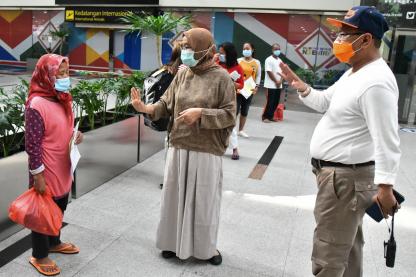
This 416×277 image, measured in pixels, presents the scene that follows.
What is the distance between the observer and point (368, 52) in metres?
1.80

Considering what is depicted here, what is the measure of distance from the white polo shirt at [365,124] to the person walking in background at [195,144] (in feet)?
2.13

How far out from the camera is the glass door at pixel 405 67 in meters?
8.16

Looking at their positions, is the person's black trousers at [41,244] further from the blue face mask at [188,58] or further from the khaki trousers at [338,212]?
the khaki trousers at [338,212]

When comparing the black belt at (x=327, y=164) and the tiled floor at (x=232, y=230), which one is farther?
the tiled floor at (x=232, y=230)

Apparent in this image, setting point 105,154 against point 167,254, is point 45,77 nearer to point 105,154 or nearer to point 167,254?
point 167,254

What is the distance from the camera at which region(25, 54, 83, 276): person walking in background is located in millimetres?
2148

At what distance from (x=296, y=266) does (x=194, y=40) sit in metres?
1.62

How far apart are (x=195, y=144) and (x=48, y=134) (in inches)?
32.9

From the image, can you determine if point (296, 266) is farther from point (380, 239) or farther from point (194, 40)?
point (194, 40)

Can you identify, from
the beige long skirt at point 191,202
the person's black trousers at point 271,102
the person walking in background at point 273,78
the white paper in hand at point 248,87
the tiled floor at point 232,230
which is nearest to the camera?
the beige long skirt at point 191,202

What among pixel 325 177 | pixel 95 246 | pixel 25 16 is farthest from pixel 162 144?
pixel 25 16

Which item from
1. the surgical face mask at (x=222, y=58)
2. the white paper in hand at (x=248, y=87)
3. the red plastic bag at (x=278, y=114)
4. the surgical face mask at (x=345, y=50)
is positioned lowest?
the red plastic bag at (x=278, y=114)

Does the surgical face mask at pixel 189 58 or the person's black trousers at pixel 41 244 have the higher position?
the surgical face mask at pixel 189 58

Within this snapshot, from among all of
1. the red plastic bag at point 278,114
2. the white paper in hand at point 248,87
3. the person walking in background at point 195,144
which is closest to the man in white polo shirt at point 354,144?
the person walking in background at point 195,144
